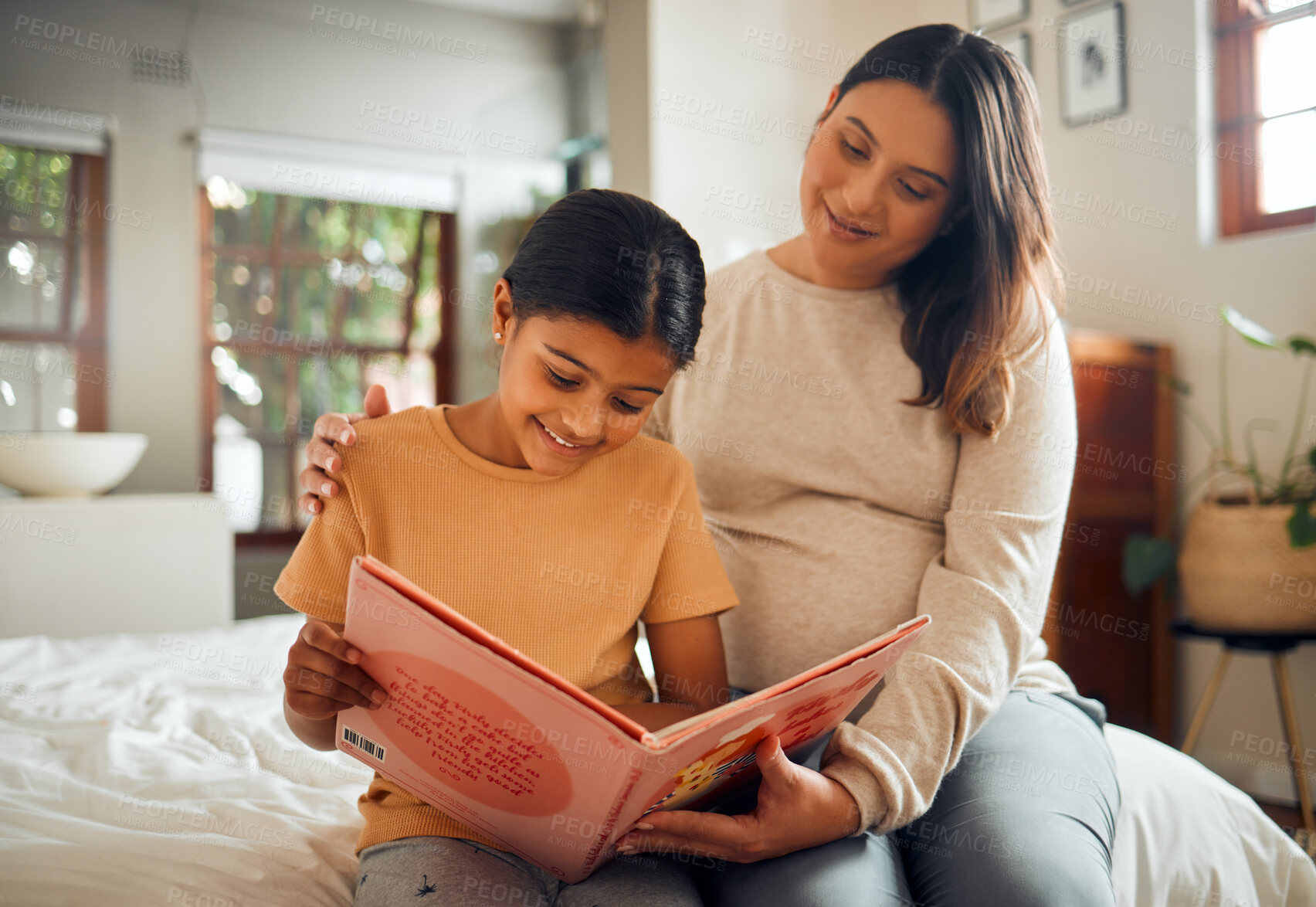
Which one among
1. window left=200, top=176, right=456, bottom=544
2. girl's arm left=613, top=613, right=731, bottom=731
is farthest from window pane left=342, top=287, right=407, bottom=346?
girl's arm left=613, top=613, right=731, bottom=731

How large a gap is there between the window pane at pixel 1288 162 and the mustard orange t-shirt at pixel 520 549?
7.46 feet

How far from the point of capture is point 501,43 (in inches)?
168

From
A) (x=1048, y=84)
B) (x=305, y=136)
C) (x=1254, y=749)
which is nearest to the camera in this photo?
(x=1254, y=749)

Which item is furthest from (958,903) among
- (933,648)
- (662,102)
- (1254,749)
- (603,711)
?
(662,102)

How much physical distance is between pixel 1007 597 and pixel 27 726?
4.13 feet

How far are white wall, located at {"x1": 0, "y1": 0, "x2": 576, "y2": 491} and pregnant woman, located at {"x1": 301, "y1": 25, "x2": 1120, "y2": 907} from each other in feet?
10.1

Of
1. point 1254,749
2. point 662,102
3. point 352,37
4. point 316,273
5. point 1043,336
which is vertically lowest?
point 1254,749

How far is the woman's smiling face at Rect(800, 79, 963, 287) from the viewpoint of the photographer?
3.48 ft

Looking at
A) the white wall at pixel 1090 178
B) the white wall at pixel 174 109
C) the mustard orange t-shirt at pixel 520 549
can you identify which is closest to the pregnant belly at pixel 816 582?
the mustard orange t-shirt at pixel 520 549

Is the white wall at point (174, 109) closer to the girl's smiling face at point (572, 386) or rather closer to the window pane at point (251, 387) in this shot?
the window pane at point (251, 387)

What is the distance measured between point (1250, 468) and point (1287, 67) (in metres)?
1.06

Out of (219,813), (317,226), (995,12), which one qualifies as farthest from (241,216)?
(219,813)

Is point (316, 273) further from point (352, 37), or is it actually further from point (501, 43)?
point (501, 43)

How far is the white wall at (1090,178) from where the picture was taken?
7.93ft
